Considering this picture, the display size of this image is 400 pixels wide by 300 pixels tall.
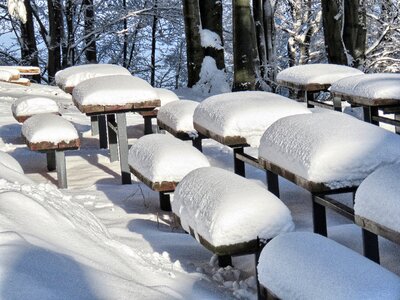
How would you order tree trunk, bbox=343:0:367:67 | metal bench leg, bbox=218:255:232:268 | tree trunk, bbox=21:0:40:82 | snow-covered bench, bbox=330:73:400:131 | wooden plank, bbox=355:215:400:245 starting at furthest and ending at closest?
tree trunk, bbox=21:0:40:82 < tree trunk, bbox=343:0:367:67 < snow-covered bench, bbox=330:73:400:131 < metal bench leg, bbox=218:255:232:268 < wooden plank, bbox=355:215:400:245

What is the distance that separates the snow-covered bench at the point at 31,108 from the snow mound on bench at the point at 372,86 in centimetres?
302

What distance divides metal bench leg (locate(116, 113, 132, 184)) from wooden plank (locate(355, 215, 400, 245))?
12.3ft

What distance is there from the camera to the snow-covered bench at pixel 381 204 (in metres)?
2.75

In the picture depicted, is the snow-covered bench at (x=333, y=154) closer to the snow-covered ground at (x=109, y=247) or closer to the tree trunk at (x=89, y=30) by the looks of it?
the snow-covered ground at (x=109, y=247)

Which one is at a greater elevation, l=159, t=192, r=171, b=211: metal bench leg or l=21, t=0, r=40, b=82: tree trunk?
l=21, t=0, r=40, b=82: tree trunk

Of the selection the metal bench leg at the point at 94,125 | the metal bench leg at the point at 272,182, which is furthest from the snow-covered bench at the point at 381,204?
the metal bench leg at the point at 94,125

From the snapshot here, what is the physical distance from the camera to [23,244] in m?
3.01

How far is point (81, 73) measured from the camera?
7.65 m

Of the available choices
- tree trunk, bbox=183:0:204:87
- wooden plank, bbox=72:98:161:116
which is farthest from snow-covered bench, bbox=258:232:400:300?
tree trunk, bbox=183:0:204:87

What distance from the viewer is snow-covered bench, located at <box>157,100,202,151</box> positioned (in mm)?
6137

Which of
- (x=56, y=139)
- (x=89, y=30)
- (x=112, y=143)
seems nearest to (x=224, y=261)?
(x=56, y=139)

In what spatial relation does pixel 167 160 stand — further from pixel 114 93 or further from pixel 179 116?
pixel 114 93

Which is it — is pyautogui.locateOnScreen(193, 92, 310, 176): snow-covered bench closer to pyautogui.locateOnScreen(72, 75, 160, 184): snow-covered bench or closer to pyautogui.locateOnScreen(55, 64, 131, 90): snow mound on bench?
pyautogui.locateOnScreen(72, 75, 160, 184): snow-covered bench

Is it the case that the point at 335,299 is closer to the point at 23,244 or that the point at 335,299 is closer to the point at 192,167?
the point at 23,244
